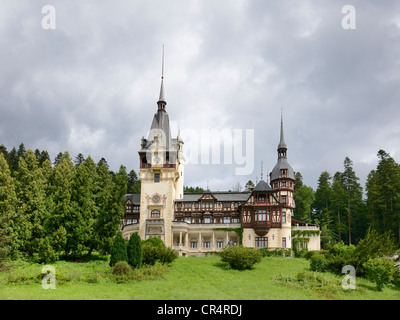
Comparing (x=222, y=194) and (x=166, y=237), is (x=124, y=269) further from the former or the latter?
(x=222, y=194)

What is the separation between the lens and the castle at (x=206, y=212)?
178ft

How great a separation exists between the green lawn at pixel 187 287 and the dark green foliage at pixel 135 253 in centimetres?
242

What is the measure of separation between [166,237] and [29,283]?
87.1ft

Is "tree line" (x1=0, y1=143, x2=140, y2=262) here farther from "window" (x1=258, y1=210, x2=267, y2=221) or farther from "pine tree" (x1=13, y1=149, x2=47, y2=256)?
"window" (x1=258, y1=210, x2=267, y2=221)

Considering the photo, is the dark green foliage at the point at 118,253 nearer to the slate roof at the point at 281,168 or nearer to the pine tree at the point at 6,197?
A: the pine tree at the point at 6,197

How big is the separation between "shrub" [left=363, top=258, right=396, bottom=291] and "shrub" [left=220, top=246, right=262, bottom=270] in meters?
11.4

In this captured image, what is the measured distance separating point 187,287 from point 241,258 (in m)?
11.8

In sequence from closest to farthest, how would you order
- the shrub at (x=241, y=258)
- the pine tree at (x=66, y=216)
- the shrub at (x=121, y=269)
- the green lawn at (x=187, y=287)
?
the green lawn at (x=187, y=287), the shrub at (x=121, y=269), the shrub at (x=241, y=258), the pine tree at (x=66, y=216)

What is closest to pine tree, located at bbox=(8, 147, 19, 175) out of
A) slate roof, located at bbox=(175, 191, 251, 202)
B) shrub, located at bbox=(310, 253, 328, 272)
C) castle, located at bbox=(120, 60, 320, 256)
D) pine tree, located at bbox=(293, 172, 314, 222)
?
castle, located at bbox=(120, 60, 320, 256)

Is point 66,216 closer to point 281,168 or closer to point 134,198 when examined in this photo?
point 134,198

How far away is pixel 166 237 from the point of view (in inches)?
2140

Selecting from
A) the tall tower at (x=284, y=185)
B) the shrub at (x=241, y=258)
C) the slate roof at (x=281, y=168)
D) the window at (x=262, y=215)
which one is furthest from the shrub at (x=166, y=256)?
the slate roof at (x=281, y=168)

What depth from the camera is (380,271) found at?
32438 mm
